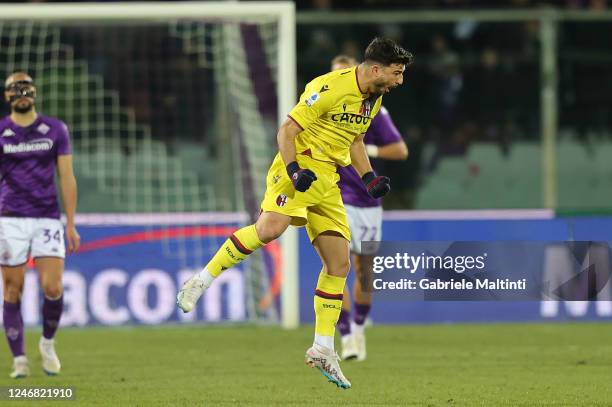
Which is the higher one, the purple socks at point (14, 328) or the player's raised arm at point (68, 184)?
the player's raised arm at point (68, 184)

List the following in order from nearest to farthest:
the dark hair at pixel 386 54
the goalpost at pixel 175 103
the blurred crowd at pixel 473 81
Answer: the dark hair at pixel 386 54 < the goalpost at pixel 175 103 < the blurred crowd at pixel 473 81

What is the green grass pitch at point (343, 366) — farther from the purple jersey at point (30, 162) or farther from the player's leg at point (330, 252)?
the purple jersey at point (30, 162)

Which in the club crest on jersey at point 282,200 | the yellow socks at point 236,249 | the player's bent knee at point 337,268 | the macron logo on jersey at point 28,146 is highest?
the macron logo on jersey at point 28,146

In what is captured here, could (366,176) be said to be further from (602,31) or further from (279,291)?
(602,31)

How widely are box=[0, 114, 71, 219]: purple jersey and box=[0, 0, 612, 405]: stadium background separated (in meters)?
3.50

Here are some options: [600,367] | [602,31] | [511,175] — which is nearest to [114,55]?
[511,175]

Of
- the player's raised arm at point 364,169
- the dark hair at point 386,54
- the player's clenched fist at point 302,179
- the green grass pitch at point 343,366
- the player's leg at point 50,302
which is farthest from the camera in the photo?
the player's leg at point 50,302

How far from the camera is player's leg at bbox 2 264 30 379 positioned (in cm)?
952

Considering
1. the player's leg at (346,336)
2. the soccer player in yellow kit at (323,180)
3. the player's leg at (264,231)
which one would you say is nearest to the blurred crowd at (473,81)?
the player's leg at (346,336)

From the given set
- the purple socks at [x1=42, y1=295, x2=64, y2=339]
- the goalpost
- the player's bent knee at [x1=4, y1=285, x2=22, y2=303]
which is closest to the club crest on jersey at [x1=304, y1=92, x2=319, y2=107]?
the purple socks at [x1=42, y1=295, x2=64, y2=339]

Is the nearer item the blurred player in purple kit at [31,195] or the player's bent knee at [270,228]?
the player's bent knee at [270,228]

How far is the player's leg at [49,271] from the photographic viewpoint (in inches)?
372

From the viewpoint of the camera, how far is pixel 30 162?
946 cm

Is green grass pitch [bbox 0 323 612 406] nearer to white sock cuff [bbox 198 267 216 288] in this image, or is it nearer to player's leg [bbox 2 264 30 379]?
player's leg [bbox 2 264 30 379]
